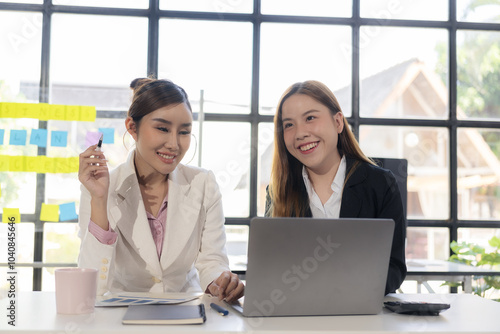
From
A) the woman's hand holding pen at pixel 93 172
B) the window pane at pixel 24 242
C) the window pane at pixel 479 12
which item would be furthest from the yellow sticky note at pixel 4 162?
the window pane at pixel 479 12

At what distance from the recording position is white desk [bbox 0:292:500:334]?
0.92 metres

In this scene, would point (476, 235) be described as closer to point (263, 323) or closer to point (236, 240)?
point (236, 240)

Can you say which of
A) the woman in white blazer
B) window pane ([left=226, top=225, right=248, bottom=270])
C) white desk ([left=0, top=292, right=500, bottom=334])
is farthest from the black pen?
window pane ([left=226, top=225, right=248, bottom=270])

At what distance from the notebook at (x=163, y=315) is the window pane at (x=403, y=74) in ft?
8.89

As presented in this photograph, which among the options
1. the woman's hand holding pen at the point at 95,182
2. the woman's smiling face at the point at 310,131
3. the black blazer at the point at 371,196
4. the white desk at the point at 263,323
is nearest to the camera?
the white desk at the point at 263,323

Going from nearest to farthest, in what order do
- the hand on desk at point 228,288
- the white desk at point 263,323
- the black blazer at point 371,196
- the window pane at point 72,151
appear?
the white desk at point 263,323 < the hand on desk at point 228,288 < the black blazer at point 371,196 < the window pane at point 72,151

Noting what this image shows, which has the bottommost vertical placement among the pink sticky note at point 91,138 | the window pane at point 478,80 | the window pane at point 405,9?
the pink sticky note at point 91,138

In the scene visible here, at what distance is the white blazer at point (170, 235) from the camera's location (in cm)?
163

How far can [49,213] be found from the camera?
3.29 m

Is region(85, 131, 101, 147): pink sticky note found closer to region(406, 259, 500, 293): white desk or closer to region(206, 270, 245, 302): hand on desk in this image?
region(406, 259, 500, 293): white desk

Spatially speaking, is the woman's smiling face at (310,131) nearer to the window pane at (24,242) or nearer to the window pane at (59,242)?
the window pane at (59,242)

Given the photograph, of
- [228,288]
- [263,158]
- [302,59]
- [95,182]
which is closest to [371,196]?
[228,288]

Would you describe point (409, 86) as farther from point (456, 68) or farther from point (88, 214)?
point (88, 214)

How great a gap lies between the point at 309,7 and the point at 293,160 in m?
2.04
